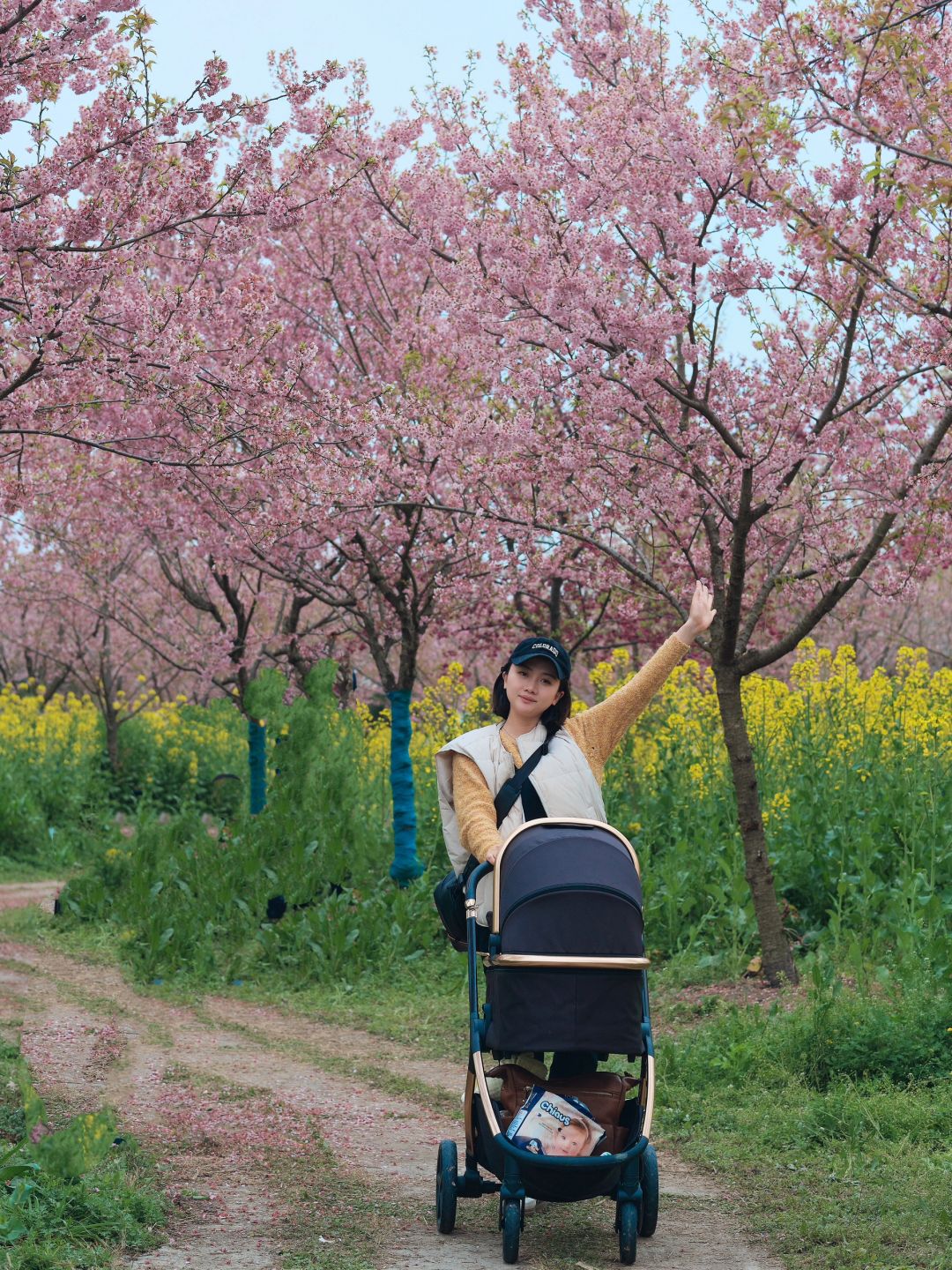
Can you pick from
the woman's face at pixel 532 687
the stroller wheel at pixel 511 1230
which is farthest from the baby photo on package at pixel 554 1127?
the woman's face at pixel 532 687

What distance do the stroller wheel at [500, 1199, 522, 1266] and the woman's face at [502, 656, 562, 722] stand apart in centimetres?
157

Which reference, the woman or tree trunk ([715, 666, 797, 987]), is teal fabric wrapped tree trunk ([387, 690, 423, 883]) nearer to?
tree trunk ([715, 666, 797, 987])

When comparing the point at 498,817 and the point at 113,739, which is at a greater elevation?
the point at 113,739

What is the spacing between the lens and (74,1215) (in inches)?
162

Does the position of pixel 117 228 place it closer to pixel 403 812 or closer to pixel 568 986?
pixel 568 986

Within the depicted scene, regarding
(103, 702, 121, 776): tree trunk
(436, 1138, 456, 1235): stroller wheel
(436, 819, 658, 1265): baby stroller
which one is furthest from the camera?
(103, 702, 121, 776): tree trunk

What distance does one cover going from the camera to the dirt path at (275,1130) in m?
4.25

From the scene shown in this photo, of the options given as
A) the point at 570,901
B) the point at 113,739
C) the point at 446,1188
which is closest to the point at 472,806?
the point at 570,901

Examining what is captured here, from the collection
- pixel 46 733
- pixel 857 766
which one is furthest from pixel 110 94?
pixel 46 733

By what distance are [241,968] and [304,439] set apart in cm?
401

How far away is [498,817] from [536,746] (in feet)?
0.92

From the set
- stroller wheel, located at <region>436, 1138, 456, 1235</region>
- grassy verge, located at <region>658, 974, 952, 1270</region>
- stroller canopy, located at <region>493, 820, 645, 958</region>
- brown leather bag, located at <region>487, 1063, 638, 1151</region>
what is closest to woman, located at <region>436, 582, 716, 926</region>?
stroller canopy, located at <region>493, 820, 645, 958</region>

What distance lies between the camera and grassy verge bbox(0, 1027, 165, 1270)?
378 centimetres

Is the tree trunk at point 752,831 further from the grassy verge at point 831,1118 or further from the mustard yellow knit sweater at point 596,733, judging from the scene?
the mustard yellow knit sweater at point 596,733
